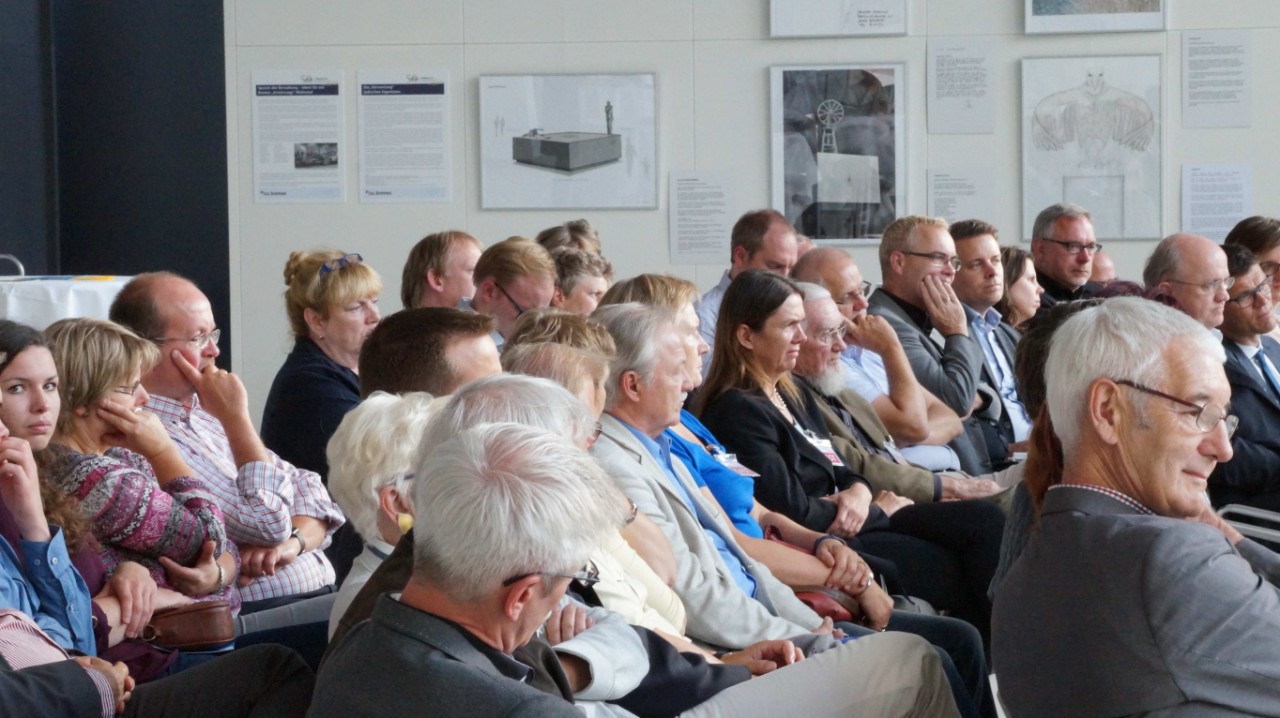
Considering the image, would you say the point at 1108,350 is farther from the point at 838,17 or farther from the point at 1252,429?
the point at 838,17

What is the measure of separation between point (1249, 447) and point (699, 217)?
11.3 feet

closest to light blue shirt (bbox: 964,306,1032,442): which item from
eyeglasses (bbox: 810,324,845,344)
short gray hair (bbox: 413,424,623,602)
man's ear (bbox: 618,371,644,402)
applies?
eyeglasses (bbox: 810,324,845,344)

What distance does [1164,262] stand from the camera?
205 inches

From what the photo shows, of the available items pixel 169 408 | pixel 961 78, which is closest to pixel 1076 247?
pixel 961 78

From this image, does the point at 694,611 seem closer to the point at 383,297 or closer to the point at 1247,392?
the point at 1247,392

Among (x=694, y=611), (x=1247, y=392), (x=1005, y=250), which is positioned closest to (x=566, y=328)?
(x=694, y=611)

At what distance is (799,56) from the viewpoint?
7.27m

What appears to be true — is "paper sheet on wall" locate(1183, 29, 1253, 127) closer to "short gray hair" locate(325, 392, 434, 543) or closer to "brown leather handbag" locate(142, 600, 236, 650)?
"short gray hair" locate(325, 392, 434, 543)

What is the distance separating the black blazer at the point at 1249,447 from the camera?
14.8 feet

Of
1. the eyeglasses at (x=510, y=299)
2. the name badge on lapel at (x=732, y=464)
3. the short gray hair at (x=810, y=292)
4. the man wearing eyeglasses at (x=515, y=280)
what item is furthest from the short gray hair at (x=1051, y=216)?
the name badge on lapel at (x=732, y=464)

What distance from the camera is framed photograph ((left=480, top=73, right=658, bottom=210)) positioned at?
7352 millimetres

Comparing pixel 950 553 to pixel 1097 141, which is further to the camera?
pixel 1097 141

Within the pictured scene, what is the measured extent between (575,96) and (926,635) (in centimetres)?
472

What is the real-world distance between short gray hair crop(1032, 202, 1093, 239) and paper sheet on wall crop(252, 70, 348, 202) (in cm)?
357
